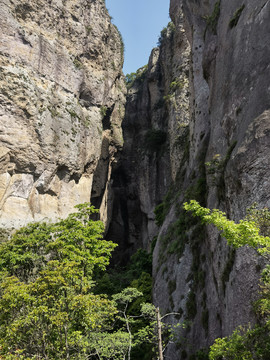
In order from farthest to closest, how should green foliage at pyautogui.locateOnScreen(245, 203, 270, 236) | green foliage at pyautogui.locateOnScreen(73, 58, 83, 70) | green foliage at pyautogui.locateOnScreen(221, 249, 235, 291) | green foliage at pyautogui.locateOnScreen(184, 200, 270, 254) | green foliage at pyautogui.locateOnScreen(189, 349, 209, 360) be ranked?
green foliage at pyautogui.locateOnScreen(73, 58, 83, 70) < green foliage at pyautogui.locateOnScreen(189, 349, 209, 360) < green foliage at pyautogui.locateOnScreen(221, 249, 235, 291) < green foliage at pyautogui.locateOnScreen(245, 203, 270, 236) < green foliage at pyautogui.locateOnScreen(184, 200, 270, 254)

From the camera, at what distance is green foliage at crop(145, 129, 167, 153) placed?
147ft

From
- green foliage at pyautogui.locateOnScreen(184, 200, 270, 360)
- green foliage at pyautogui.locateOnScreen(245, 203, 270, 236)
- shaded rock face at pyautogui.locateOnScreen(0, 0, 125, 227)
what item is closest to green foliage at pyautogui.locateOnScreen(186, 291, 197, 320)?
green foliage at pyautogui.locateOnScreen(184, 200, 270, 360)

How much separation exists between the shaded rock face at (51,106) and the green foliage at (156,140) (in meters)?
7.86

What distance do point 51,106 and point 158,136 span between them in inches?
745

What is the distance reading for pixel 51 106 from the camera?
96.5 ft

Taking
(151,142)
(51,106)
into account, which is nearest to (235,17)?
(51,106)

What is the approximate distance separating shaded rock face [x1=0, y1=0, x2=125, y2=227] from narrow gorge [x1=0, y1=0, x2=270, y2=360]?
0.11 m

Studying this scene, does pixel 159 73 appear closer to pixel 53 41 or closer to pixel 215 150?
pixel 53 41

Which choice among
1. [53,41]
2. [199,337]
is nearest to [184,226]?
[199,337]

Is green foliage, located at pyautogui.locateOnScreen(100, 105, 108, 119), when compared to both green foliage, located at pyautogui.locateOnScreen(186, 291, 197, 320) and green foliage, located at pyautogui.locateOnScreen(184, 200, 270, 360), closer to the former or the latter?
green foliage, located at pyautogui.locateOnScreen(186, 291, 197, 320)

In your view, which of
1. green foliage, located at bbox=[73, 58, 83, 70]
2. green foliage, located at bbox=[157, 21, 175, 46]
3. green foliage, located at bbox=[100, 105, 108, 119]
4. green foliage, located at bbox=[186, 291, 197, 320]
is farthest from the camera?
green foliage, located at bbox=[157, 21, 175, 46]

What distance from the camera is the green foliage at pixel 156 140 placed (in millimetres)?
44750

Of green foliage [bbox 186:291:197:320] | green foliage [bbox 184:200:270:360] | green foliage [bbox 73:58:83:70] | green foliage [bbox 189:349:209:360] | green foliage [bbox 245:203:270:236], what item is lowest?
green foliage [bbox 189:349:209:360]

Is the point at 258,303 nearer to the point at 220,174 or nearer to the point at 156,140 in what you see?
the point at 220,174
